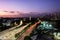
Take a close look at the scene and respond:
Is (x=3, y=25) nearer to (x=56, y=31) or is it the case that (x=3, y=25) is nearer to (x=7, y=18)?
(x=7, y=18)

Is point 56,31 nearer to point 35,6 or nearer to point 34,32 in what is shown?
point 34,32

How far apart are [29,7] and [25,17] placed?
6.1 inches

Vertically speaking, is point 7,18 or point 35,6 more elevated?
point 35,6

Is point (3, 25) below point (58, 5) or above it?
below

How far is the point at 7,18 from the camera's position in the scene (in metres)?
1.46

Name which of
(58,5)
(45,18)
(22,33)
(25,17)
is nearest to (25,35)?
(22,33)

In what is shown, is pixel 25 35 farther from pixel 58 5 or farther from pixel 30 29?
pixel 58 5

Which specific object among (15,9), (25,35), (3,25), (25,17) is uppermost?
(15,9)

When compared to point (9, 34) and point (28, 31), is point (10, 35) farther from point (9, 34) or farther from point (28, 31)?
point (28, 31)

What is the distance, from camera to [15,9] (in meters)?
1.50

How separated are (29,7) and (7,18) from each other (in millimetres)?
343

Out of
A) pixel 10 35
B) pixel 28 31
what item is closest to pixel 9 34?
pixel 10 35

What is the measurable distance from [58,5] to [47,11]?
176mm

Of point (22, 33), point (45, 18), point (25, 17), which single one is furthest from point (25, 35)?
point (45, 18)
